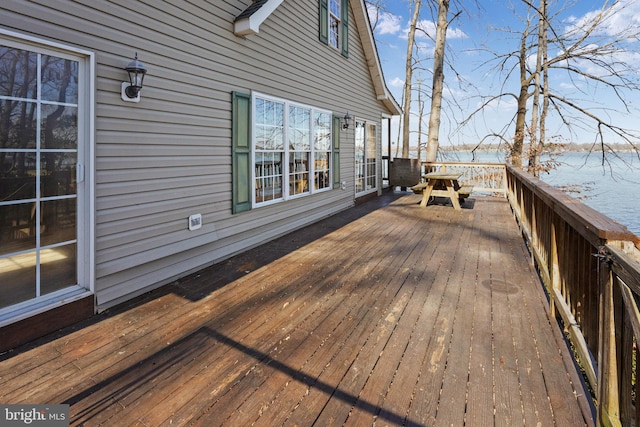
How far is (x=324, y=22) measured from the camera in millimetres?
6746

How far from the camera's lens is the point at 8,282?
240 centimetres

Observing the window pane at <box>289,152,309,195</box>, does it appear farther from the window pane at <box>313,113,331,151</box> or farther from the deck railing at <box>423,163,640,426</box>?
the deck railing at <box>423,163,640,426</box>

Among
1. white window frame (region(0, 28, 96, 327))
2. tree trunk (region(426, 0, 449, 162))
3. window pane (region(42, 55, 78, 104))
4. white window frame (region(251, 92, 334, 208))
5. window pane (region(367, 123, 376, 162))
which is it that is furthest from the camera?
tree trunk (region(426, 0, 449, 162))

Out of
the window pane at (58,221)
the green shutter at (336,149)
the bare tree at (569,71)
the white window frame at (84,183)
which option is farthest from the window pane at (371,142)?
the window pane at (58,221)

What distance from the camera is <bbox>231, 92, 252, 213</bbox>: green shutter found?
437 centimetres

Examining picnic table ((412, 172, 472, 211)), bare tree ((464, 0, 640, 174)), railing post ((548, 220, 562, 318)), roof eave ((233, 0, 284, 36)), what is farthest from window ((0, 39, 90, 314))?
bare tree ((464, 0, 640, 174))

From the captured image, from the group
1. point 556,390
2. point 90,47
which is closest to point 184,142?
point 90,47

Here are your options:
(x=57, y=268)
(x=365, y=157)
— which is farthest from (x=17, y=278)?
(x=365, y=157)

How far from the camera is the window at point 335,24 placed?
6734mm

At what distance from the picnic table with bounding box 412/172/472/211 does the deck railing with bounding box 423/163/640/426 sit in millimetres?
4501

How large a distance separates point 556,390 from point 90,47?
3.80 metres

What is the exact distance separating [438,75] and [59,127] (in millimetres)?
10761

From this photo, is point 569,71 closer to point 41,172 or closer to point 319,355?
point 319,355

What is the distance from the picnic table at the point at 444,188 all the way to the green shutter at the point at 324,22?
3381mm
